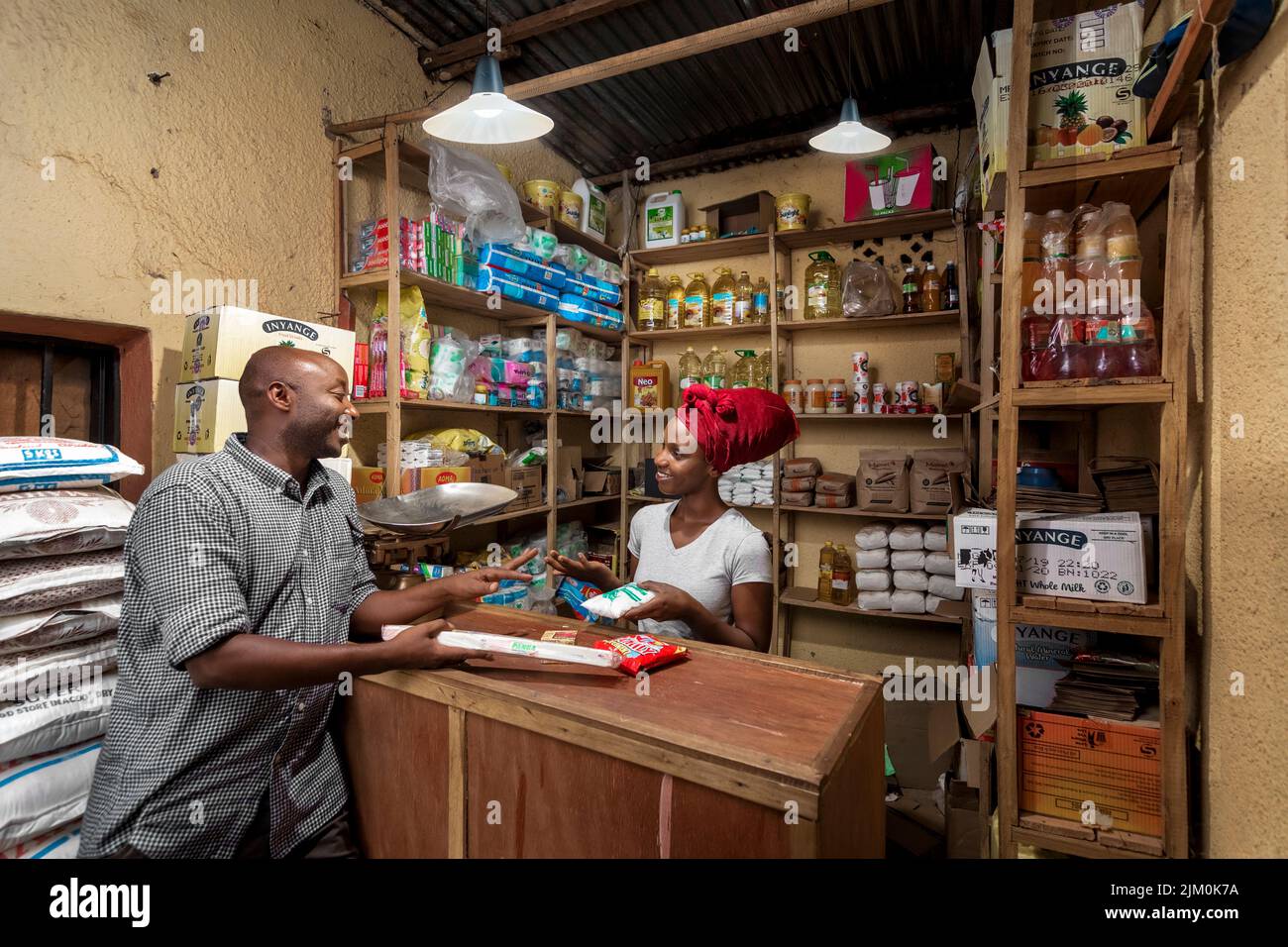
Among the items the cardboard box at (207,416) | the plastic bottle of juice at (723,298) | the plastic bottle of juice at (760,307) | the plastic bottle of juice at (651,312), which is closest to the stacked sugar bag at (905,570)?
the plastic bottle of juice at (760,307)

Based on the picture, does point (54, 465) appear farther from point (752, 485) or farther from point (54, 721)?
point (752, 485)

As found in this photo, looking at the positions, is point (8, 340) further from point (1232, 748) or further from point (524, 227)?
point (1232, 748)

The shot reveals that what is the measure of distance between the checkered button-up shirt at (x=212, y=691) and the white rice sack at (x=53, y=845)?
22 cm

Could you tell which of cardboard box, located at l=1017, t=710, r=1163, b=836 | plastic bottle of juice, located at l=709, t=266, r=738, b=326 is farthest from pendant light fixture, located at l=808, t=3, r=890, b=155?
cardboard box, located at l=1017, t=710, r=1163, b=836

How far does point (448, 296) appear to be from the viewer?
3096mm

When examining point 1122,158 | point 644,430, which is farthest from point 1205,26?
point 644,430

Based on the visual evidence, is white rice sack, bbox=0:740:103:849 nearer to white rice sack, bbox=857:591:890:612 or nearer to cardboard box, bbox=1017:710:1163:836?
cardboard box, bbox=1017:710:1163:836

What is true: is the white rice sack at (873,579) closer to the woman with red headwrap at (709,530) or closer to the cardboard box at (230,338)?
the woman with red headwrap at (709,530)

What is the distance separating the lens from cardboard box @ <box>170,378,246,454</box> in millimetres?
1823

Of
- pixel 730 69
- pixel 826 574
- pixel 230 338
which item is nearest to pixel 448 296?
pixel 230 338

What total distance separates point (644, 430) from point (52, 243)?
312 centimetres

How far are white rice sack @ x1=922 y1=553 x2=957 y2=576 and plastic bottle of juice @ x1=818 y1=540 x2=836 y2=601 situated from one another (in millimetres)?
555

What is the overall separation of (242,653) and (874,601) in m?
3.12
